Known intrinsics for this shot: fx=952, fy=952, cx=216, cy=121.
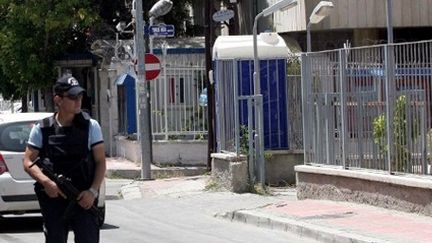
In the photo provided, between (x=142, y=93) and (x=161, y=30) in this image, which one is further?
(x=161, y=30)

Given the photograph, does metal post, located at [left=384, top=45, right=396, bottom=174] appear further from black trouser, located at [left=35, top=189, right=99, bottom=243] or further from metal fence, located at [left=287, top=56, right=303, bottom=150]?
black trouser, located at [left=35, top=189, right=99, bottom=243]

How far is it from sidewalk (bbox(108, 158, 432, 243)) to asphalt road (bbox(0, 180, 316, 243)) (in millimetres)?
145

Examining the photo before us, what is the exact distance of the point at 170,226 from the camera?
1373 centimetres

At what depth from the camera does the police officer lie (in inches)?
287

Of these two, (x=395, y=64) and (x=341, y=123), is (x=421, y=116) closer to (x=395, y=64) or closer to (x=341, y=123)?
(x=395, y=64)

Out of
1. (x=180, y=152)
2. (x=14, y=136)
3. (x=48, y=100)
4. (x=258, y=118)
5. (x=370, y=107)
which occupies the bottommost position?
(x=180, y=152)

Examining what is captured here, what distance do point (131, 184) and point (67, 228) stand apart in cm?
1327

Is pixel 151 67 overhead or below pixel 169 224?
overhead

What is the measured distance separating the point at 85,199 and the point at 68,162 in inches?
14.6

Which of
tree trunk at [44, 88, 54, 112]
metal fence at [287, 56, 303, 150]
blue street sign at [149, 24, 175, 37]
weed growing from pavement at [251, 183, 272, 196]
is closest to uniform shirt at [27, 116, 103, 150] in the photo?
weed growing from pavement at [251, 183, 272, 196]

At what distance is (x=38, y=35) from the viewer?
95.5ft

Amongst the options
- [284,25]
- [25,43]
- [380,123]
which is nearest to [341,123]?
[380,123]

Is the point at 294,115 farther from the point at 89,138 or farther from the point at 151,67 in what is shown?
the point at 89,138

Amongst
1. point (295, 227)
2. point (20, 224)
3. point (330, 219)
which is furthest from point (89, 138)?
point (20, 224)
